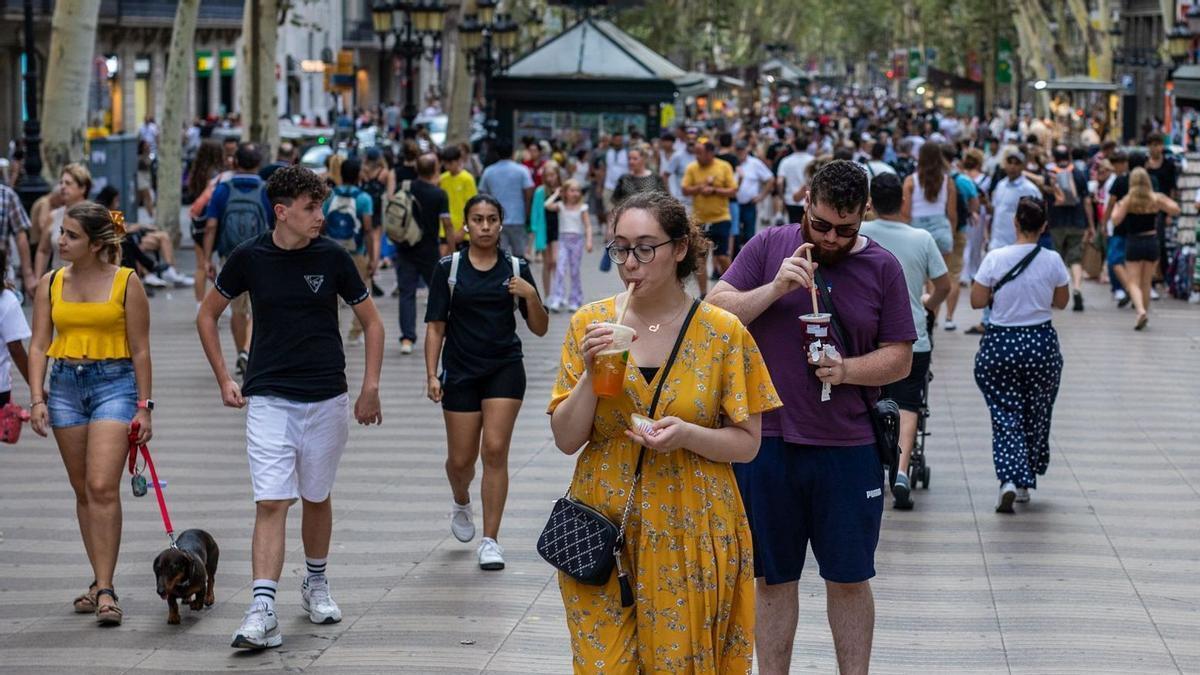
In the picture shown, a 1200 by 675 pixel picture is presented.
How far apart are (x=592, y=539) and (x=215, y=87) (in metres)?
62.4

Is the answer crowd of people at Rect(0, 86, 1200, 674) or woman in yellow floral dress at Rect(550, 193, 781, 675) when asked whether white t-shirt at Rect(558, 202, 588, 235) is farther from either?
woman in yellow floral dress at Rect(550, 193, 781, 675)

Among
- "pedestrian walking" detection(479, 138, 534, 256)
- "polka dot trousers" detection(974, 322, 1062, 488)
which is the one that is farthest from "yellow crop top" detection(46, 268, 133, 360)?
"pedestrian walking" detection(479, 138, 534, 256)

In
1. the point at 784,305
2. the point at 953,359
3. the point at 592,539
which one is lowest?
the point at 953,359

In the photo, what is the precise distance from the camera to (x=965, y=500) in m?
10.6

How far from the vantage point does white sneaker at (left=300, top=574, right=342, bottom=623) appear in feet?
25.6

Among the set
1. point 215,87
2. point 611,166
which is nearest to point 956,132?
point 611,166

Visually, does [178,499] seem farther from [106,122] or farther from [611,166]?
[106,122]

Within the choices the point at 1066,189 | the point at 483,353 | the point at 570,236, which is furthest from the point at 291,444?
the point at 1066,189

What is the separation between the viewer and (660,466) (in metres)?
5.14

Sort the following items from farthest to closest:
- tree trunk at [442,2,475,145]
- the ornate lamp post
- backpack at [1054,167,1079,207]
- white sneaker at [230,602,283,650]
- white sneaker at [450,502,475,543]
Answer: tree trunk at [442,2,475,145] < the ornate lamp post < backpack at [1054,167,1079,207] < white sneaker at [450,502,475,543] < white sneaker at [230,602,283,650]

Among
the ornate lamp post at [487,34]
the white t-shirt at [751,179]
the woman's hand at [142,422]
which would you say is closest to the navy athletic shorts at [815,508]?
the woman's hand at [142,422]

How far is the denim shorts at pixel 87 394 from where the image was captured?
789cm

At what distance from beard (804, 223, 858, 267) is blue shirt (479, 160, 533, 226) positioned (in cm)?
1320

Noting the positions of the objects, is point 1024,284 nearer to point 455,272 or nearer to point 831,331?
point 455,272
